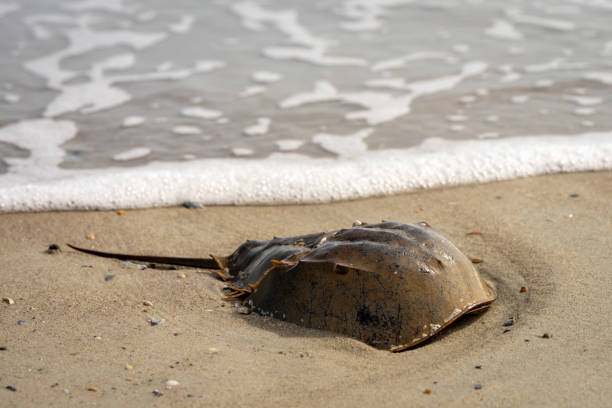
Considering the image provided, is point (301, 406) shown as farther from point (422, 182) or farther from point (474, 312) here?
point (422, 182)

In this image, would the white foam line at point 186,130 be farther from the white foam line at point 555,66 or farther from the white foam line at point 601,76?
the white foam line at point 601,76

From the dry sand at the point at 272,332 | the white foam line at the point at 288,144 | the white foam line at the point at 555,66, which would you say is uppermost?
the white foam line at the point at 555,66

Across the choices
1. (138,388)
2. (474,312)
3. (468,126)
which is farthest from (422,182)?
(138,388)

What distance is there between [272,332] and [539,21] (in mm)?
7094

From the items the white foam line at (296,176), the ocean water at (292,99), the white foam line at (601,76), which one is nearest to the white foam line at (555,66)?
the ocean water at (292,99)

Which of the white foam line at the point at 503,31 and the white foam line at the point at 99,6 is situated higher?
the white foam line at the point at 99,6

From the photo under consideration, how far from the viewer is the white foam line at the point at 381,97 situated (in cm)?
545

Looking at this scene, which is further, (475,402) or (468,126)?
(468,126)

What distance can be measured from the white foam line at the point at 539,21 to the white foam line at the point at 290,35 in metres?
2.67

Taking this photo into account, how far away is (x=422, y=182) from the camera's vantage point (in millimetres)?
4211

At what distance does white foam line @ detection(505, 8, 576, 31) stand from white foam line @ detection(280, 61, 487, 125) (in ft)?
6.69

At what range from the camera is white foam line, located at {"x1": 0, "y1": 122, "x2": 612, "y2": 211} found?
407 centimetres

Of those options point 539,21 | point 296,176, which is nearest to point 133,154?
point 296,176

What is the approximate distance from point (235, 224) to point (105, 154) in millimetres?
1579
